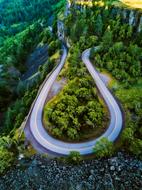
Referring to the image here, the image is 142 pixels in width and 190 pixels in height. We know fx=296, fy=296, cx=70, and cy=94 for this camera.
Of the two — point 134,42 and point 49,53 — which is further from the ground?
point 134,42

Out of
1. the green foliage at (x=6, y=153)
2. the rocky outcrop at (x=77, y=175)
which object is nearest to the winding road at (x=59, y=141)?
the rocky outcrop at (x=77, y=175)

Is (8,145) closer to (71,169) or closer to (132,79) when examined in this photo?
(71,169)

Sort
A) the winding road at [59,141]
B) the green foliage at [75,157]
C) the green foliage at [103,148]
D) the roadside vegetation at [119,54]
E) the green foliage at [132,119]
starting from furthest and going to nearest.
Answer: the roadside vegetation at [119,54] → the winding road at [59,141] → the green foliage at [132,119] → the green foliage at [103,148] → the green foliage at [75,157]

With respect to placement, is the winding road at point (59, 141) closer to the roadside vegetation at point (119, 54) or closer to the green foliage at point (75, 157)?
the roadside vegetation at point (119, 54)

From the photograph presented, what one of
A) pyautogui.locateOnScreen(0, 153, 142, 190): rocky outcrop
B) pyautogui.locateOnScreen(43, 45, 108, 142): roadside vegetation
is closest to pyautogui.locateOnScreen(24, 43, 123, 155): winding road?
pyautogui.locateOnScreen(43, 45, 108, 142): roadside vegetation

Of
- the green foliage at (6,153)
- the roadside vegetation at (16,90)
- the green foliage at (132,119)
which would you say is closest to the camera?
the green foliage at (6,153)

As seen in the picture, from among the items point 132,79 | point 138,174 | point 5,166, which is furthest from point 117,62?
point 5,166
